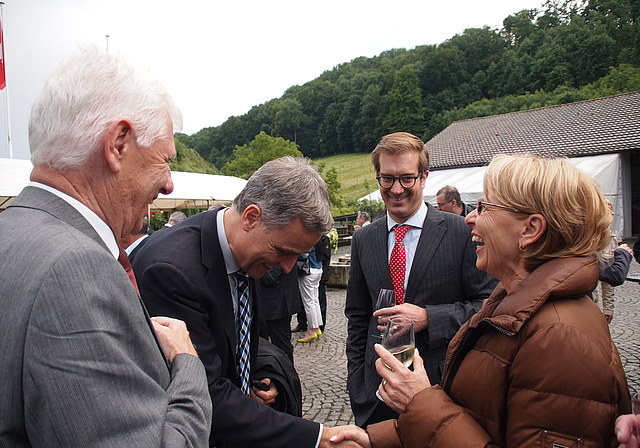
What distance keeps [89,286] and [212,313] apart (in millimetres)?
951

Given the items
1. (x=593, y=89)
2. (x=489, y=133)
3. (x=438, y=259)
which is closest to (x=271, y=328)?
(x=438, y=259)

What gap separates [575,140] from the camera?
26719 mm

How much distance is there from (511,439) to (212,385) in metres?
1.12

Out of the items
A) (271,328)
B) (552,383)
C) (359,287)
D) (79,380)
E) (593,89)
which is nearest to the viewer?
(79,380)

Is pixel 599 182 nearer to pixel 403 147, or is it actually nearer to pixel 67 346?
pixel 403 147

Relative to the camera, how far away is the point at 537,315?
146 cm

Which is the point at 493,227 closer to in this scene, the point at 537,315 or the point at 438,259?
the point at 537,315

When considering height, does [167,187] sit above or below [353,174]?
above

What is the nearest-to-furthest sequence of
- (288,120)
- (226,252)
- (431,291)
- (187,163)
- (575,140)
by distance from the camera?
1. (226,252)
2. (431,291)
3. (575,140)
4. (187,163)
5. (288,120)

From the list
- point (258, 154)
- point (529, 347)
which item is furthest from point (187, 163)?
point (529, 347)

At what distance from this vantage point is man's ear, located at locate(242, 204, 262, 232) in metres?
1.98

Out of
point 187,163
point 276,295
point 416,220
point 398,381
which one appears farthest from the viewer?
point 187,163

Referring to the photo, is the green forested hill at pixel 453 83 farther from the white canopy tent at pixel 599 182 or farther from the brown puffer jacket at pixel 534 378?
the brown puffer jacket at pixel 534 378

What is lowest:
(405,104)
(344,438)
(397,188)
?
(344,438)
